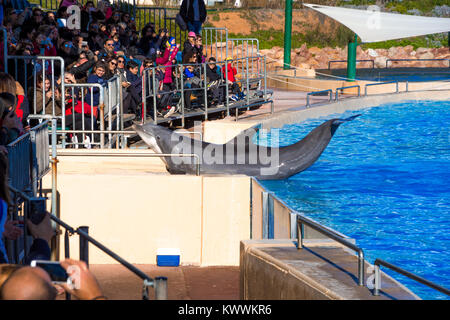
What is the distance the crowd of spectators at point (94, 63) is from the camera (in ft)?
35.3

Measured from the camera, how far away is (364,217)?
1113cm

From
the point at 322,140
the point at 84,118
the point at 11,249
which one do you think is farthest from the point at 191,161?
the point at 11,249

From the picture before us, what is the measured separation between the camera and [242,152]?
1202 centimetres

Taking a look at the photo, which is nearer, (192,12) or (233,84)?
(233,84)

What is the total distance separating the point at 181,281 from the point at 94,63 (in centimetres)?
558

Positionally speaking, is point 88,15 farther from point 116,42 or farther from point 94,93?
point 94,93

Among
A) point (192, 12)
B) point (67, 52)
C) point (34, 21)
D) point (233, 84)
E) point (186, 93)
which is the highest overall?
point (192, 12)

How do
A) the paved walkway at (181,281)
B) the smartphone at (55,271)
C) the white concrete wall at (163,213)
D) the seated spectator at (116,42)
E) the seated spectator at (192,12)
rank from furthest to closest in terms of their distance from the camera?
the seated spectator at (192,12), the seated spectator at (116,42), the white concrete wall at (163,213), the paved walkway at (181,281), the smartphone at (55,271)

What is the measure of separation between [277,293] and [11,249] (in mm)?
2331

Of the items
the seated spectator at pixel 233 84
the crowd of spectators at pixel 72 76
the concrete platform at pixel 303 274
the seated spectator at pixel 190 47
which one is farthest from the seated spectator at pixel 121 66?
the concrete platform at pixel 303 274

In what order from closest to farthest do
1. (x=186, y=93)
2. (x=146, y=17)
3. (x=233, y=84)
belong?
(x=186, y=93) < (x=233, y=84) < (x=146, y=17)

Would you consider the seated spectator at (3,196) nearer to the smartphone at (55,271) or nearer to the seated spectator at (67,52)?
the smartphone at (55,271)

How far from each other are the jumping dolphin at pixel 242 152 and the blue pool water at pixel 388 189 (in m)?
0.30

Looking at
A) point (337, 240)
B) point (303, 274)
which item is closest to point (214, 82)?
point (303, 274)
